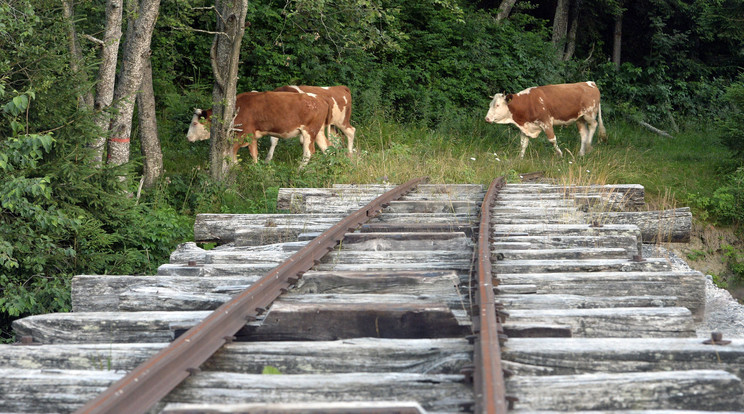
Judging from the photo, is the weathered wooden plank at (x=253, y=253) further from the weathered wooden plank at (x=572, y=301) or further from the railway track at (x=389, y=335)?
the weathered wooden plank at (x=572, y=301)

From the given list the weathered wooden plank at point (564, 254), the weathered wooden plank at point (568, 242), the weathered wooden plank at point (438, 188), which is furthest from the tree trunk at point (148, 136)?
the weathered wooden plank at point (564, 254)

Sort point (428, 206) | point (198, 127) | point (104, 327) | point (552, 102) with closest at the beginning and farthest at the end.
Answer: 1. point (104, 327)
2. point (428, 206)
3. point (198, 127)
4. point (552, 102)

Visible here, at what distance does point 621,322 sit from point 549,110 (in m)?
14.9

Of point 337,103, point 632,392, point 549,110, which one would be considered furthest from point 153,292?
point 549,110

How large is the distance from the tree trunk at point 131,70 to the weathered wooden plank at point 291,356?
628 cm

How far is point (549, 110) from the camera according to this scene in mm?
17547

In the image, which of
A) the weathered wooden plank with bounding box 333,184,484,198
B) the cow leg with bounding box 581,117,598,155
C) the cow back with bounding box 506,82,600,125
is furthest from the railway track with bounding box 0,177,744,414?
the cow leg with bounding box 581,117,598,155

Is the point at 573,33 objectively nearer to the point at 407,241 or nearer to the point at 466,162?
the point at 466,162

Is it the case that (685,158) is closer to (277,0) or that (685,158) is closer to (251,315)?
(277,0)

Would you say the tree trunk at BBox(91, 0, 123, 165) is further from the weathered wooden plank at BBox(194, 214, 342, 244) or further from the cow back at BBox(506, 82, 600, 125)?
the cow back at BBox(506, 82, 600, 125)

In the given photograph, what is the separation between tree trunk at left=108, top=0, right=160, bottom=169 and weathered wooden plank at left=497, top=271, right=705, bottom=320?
20.2 ft

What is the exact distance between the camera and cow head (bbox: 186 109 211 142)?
45.1 feet

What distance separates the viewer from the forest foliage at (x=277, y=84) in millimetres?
5883

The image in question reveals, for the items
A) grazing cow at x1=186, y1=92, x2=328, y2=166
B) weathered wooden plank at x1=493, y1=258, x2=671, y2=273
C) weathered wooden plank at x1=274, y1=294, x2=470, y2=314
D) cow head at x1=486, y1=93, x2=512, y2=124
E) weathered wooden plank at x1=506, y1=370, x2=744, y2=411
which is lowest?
weathered wooden plank at x1=506, y1=370, x2=744, y2=411
